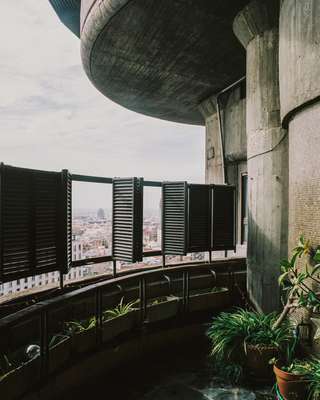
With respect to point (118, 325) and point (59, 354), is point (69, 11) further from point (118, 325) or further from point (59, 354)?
point (59, 354)

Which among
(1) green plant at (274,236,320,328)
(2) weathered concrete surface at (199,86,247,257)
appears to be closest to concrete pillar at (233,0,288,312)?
(1) green plant at (274,236,320,328)

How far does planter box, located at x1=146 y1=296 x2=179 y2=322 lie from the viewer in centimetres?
575

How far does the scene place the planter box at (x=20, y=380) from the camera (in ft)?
11.0

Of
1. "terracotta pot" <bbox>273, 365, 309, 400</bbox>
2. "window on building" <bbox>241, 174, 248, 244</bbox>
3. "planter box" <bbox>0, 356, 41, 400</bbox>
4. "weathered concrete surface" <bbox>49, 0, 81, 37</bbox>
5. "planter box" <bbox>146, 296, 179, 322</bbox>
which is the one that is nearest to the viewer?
"planter box" <bbox>0, 356, 41, 400</bbox>

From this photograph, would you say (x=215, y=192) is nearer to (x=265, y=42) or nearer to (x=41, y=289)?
(x=265, y=42)

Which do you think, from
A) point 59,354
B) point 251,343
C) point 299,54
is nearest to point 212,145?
point 299,54

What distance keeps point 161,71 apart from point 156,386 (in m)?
8.22

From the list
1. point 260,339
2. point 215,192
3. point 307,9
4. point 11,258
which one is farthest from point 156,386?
point 307,9

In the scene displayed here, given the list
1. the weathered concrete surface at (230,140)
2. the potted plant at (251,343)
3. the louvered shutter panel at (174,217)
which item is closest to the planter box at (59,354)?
the potted plant at (251,343)

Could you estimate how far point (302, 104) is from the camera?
4.76m

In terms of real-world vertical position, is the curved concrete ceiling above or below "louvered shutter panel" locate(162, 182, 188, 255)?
above

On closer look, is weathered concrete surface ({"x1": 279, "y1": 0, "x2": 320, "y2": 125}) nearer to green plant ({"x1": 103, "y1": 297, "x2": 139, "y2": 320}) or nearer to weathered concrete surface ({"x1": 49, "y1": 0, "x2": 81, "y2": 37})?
green plant ({"x1": 103, "y1": 297, "x2": 139, "y2": 320})

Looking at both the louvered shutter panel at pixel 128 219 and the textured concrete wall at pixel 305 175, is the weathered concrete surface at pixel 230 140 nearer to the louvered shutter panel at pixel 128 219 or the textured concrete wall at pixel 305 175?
the louvered shutter panel at pixel 128 219

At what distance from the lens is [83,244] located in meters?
6.35
